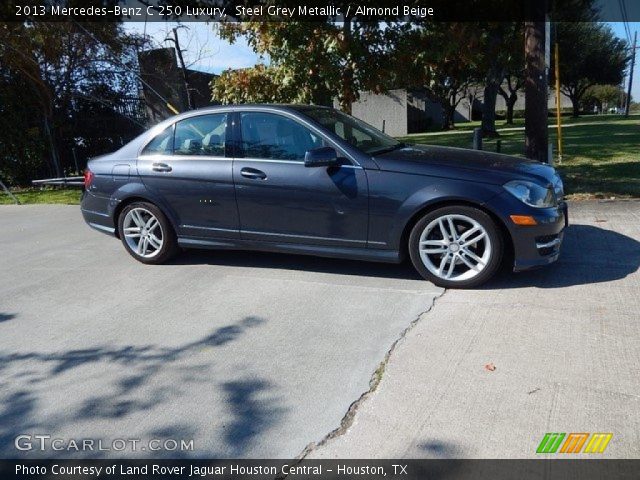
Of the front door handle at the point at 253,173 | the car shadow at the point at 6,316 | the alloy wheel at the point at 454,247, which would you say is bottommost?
the car shadow at the point at 6,316

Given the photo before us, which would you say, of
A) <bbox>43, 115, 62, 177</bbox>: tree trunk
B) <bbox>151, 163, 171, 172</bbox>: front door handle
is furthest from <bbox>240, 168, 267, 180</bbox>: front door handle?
<bbox>43, 115, 62, 177</bbox>: tree trunk

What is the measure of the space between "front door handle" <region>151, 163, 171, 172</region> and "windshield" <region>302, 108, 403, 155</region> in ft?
4.92

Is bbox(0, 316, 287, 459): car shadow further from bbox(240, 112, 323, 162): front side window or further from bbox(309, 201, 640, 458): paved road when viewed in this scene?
bbox(240, 112, 323, 162): front side window

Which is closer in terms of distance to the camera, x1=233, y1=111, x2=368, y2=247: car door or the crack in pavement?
the crack in pavement

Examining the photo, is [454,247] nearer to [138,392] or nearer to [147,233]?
[138,392]

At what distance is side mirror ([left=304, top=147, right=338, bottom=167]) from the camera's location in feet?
16.5

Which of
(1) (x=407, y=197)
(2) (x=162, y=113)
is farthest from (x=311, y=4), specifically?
(2) (x=162, y=113)

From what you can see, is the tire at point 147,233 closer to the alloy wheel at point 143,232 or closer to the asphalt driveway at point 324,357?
the alloy wheel at point 143,232

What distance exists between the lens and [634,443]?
8.83 ft

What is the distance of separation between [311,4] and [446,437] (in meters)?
7.74

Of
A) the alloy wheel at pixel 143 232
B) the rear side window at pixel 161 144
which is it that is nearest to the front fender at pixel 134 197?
the alloy wheel at pixel 143 232

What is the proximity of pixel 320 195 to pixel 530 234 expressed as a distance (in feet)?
5.91

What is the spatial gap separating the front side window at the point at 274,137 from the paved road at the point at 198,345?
116 centimetres

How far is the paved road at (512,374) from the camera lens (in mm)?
2812
